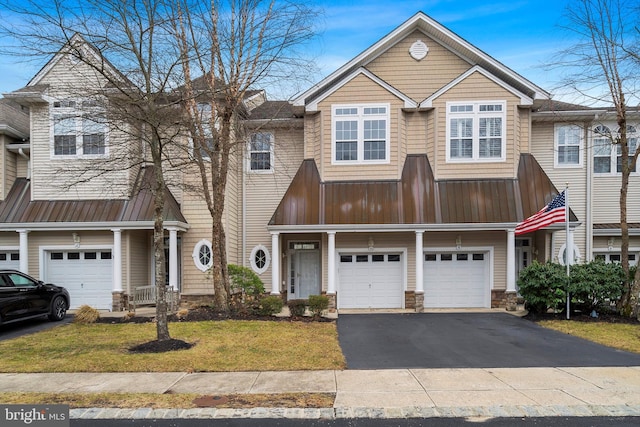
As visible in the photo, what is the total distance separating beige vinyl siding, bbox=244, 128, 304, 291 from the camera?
17.2 m

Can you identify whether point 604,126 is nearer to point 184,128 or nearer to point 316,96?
point 316,96

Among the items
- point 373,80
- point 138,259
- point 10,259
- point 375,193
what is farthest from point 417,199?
point 10,259

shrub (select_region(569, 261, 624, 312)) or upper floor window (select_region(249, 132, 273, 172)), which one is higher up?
upper floor window (select_region(249, 132, 273, 172))

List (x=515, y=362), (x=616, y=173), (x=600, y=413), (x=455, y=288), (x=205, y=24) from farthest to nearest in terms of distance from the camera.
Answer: (x=616, y=173) → (x=455, y=288) → (x=205, y=24) → (x=515, y=362) → (x=600, y=413)

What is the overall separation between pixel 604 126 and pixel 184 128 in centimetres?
1603

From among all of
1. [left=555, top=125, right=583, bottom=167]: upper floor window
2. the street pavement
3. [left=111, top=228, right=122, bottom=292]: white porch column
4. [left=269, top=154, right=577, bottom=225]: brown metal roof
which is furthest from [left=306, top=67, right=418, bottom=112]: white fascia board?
the street pavement

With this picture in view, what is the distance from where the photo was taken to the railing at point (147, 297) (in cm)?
1396

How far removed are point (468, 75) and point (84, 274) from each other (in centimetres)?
1628

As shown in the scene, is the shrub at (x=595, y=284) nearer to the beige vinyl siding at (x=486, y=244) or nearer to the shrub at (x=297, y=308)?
the beige vinyl siding at (x=486, y=244)

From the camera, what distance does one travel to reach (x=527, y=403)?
19.3 feet

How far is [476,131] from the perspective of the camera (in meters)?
15.6

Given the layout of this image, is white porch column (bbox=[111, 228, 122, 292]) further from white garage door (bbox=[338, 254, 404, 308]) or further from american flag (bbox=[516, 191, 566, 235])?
american flag (bbox=[516, 191, 566, 235])

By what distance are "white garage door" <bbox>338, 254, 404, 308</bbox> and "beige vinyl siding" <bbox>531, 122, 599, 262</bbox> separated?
6667 millimetres

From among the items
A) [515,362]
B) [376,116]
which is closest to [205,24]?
[376,116]
